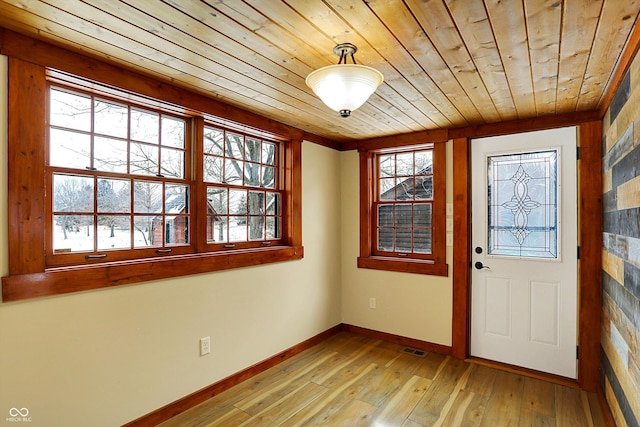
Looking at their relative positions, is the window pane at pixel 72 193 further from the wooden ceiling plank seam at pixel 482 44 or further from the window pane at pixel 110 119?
the wooden ceiling plank seam at pixel 482 44

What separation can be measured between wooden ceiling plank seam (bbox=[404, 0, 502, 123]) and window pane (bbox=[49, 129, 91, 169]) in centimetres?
196

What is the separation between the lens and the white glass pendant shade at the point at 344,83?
1.68m

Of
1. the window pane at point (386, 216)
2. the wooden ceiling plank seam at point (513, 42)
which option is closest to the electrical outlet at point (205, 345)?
the window pane at point (386, 216)

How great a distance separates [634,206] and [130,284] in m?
2.93

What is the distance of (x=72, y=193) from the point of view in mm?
2047

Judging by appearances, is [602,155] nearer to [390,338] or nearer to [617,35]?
[617,35]

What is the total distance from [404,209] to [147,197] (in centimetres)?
261

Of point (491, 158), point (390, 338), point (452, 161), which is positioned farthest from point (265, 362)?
point (491, 158)

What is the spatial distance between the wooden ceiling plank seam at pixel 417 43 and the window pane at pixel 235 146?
168 cm

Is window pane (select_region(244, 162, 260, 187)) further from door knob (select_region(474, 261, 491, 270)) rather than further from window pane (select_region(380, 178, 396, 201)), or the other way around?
door knob (select_region(474, 261, 491, 270))

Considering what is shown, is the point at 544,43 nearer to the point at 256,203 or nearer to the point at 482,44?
the point at 482,44

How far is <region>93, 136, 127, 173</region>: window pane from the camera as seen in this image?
2154 millimetres

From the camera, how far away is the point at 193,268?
2561 millimetres

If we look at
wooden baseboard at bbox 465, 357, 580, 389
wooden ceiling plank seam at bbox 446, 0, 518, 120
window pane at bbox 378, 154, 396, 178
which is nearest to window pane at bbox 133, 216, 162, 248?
wooden ceiling plank seam at bbox 446, 0, 518, 120
